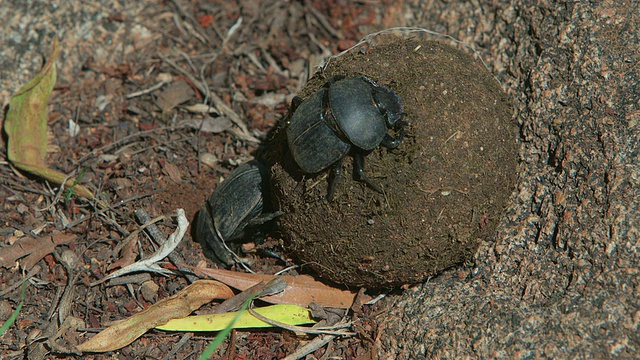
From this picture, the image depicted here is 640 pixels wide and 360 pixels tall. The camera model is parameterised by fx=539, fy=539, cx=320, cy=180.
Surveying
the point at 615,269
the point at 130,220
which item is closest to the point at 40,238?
the point at 130,220

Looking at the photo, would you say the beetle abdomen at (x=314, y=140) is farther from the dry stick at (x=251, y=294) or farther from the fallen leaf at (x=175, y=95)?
the fallen leaf at (x=175, y=95)

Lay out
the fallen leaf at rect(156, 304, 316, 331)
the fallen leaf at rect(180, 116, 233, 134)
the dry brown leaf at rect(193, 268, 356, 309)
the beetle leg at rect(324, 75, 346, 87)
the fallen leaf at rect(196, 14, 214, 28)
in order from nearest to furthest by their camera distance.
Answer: the beetle leg at rect(324, 75, 346, 87) < the fallen leaf at rect(156, 304, 316, 331) < the dry brown leaf at rect(193, 268, 356, 309) < the fallen leaf at rect(180, 116, 233, 134) < the fallen leaf at rect(196, 14, 214, 28)

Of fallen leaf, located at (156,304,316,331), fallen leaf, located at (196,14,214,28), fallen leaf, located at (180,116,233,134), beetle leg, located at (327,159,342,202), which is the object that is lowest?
fallen leaf, located at (156,304,316,331)


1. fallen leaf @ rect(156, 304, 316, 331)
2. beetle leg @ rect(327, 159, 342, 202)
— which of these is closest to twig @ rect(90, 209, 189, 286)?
fallen leaf @ rect(156, 304, 316, 331)

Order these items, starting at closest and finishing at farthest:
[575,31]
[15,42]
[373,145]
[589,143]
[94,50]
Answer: [373,145] < [589,143] < [575,31] < [15,42] < [94,50]

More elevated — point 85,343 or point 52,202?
point 52,202

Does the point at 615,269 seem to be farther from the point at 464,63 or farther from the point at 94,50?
the point at 94,50

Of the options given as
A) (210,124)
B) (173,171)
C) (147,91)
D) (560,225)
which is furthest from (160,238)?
(560,225)

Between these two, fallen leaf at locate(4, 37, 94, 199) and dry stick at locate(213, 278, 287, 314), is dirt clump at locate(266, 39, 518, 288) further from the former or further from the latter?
fallen leaf at locate(4, 37, 94, 199)
